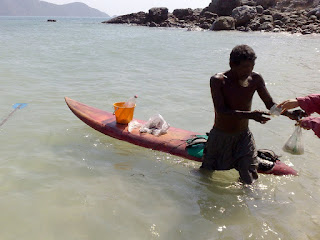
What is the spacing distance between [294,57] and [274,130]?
36.5 ft

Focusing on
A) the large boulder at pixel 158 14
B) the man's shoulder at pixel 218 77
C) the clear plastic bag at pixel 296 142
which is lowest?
the large boulder at pixel 158 14

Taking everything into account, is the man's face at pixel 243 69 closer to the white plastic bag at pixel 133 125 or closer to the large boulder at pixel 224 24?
the white plastic bag at pixel 133 125

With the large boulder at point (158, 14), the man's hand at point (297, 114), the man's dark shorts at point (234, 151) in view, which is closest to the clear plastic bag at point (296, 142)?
the man's hand at point (297, 114)

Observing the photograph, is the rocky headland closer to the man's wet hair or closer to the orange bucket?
the orange bucket

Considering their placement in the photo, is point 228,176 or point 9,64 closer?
point 228,176

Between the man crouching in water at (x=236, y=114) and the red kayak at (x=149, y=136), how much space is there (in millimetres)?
584

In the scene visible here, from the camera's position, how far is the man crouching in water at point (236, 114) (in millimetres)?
3256

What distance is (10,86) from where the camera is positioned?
28.9ft

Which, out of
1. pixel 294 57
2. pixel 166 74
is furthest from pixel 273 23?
pixel 166 74

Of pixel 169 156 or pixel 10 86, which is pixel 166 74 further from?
pixel 169 156

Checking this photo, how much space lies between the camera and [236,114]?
333 centimetres

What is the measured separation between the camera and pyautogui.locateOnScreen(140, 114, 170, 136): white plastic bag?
5.07m

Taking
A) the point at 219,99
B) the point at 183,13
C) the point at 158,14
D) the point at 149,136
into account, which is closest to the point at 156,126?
the point at 149,136

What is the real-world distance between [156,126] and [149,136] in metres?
0.25
